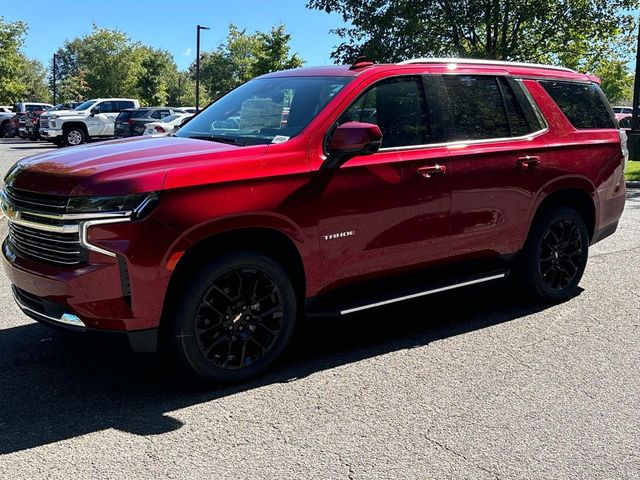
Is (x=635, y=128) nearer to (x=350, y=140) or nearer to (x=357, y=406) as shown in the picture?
(x=350, y=140)

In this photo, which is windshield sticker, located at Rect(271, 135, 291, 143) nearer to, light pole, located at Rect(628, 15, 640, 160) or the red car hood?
the red car hood

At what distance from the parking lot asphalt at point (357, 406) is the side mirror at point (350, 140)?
1344 mm

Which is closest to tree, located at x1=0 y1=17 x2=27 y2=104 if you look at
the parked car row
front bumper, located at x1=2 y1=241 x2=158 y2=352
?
the parked car row

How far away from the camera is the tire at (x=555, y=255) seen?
544 cm

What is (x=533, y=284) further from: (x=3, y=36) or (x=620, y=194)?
(x=3, y=36)

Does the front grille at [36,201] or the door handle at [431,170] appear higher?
the door handle at [431,170]

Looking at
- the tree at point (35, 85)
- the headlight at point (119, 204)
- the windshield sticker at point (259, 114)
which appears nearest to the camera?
the headlight at point (119, 204)

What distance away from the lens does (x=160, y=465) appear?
3.04 meters

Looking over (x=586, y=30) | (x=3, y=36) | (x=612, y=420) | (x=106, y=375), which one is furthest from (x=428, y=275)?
(x=3, y=36)

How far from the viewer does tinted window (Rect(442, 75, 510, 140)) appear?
4.89 metres

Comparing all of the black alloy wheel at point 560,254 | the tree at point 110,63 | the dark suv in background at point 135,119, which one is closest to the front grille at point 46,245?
the black alloy wheel at point 560,254

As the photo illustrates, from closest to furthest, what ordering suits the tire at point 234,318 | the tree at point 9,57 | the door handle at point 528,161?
1. the tire at point 234,318
2. the door handle at point 528,161
3. the tree at point 9,57

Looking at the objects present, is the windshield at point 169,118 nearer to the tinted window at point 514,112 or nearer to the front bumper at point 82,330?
the tinted window at point 514,112

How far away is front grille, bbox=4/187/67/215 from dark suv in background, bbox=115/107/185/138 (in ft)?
70.0
